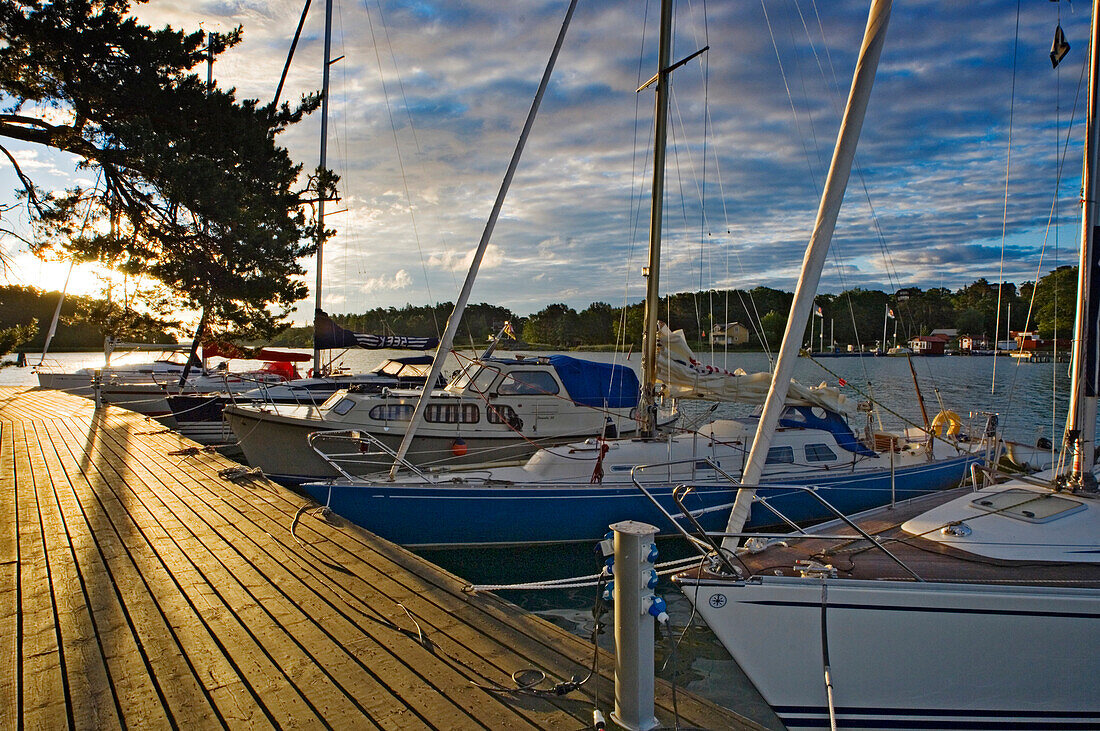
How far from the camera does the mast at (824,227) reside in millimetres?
5270

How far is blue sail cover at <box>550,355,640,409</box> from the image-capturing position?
13.5 m

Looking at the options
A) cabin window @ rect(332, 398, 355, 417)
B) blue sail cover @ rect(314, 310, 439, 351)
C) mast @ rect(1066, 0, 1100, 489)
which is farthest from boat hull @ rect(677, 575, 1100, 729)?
blue sail cover @ rect(314, 310, 439, 351)

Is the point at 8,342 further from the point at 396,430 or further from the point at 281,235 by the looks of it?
the point at 396,430

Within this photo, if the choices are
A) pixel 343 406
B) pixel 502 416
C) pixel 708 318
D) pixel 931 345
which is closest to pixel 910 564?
pixel 502 416

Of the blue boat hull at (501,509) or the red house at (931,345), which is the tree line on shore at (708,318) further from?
the blue boat hull at (501,509)

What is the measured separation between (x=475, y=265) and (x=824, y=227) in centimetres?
467

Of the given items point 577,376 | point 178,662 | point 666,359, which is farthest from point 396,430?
point 178,662

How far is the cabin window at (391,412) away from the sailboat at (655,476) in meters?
1.02

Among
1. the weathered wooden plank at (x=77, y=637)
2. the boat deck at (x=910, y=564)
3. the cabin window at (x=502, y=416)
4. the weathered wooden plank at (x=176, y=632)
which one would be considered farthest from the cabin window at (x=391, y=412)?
the boat deck at (x=910, y=564)

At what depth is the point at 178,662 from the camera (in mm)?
3531

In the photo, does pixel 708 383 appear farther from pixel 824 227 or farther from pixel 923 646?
pixel 923 646

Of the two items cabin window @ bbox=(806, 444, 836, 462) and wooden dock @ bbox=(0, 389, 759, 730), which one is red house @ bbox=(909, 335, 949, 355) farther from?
wooden dock @ bbox=(0, 389, 759, 730)

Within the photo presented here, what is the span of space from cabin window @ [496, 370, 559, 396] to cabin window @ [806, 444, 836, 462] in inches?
199

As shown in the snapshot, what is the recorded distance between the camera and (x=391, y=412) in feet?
42.4
